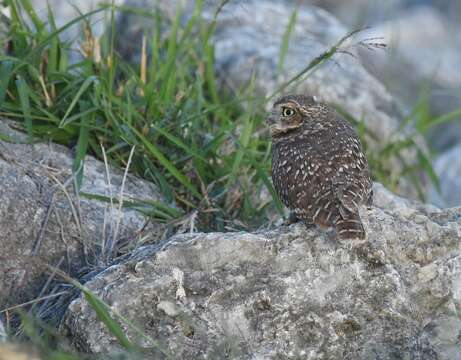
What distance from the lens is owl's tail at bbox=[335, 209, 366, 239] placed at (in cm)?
416

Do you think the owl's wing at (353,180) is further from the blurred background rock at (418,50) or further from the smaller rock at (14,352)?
the blurred background rock at (418,50)

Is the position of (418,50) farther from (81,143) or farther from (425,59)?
(81,143)

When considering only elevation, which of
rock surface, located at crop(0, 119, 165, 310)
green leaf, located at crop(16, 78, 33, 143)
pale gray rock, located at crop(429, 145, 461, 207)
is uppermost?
green leaf, located at crop(16, 78, 33, 143)

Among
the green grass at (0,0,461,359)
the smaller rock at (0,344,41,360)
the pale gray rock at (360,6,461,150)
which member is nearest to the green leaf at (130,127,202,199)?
the green grass at (0,0,461,359)

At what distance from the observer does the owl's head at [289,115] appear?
519cm

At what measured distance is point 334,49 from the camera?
495 cm

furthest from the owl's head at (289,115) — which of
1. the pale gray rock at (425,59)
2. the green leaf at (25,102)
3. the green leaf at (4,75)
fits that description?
the pale gray rock at (425,59)

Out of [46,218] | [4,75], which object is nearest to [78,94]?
[4,75]

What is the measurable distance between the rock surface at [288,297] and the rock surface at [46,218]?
26.9 inches

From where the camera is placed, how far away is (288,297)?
4137 mm

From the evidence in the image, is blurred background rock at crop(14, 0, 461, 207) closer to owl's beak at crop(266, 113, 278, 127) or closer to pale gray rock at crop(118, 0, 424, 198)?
pale gray rock at crop(118, 0, 424, 198)

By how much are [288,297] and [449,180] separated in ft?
15.5

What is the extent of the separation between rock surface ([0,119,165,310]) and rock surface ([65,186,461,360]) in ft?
2.24

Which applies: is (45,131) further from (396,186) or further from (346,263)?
(396,186)
